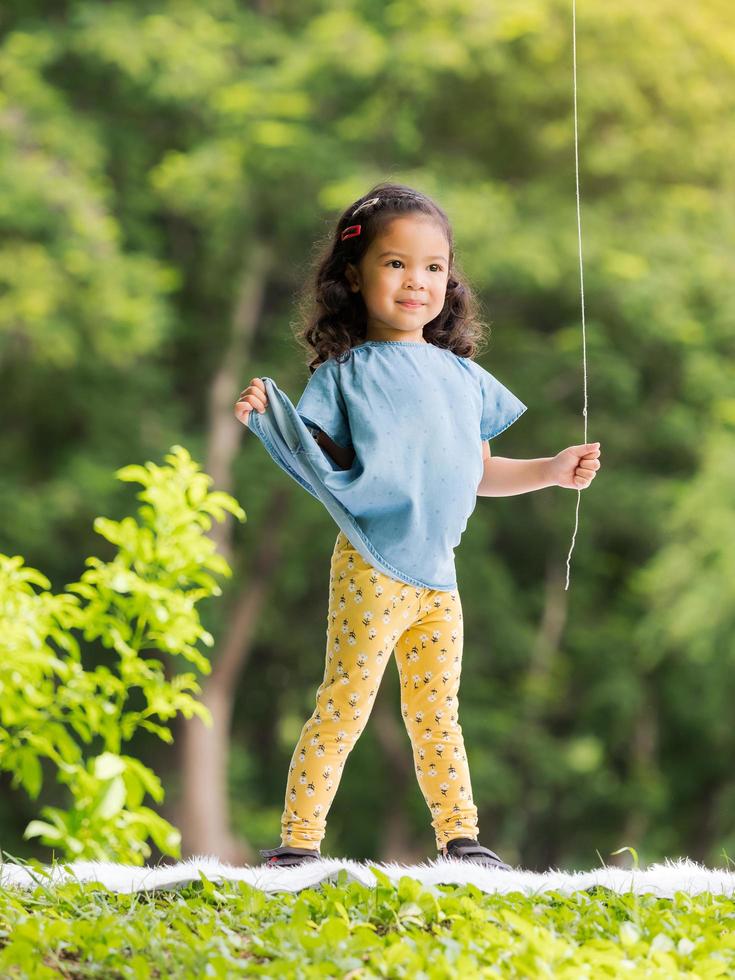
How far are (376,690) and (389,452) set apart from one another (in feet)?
1.33

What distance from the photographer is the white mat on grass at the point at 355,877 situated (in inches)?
83.9

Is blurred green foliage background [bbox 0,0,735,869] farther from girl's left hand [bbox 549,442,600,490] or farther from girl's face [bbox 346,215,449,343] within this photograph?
girl's face [bbox 346,215,449,343]

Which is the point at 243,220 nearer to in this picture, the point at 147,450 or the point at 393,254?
the point at 147,450

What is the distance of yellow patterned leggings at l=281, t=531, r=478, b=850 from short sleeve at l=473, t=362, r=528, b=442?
0.33 m

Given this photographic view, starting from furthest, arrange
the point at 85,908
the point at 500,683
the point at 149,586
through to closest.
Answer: the point at 500,683
the point at 149,586
the point at 85,908

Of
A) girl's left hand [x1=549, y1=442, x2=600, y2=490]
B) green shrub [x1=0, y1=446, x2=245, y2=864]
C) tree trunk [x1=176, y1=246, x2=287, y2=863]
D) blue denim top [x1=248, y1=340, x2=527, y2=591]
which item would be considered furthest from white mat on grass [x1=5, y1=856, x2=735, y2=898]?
tree trunk [x1=176, y1=246, x2=287, y2=863]

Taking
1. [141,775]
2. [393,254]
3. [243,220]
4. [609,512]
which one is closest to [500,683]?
[609,512]

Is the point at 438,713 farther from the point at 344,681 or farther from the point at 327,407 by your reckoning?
the point at 327,407

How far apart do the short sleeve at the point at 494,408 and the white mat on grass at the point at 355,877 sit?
792 millimetres

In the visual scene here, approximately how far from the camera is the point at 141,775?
9.52 feet

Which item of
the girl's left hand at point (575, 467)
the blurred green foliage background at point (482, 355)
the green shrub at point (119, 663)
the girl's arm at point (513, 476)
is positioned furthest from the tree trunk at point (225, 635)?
the girl's left hand at point (575, 467)

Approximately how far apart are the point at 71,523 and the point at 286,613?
1.79 m

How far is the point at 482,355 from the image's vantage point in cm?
782

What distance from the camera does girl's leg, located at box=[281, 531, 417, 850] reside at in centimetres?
225
